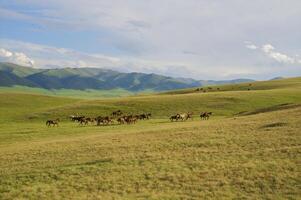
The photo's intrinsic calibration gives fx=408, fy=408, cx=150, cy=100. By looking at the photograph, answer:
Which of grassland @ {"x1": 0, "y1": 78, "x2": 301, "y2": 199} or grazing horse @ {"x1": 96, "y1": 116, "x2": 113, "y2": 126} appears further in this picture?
grazing horse @ {"x1": 96, "y1": 116, "x2": 113, "y2": 126}

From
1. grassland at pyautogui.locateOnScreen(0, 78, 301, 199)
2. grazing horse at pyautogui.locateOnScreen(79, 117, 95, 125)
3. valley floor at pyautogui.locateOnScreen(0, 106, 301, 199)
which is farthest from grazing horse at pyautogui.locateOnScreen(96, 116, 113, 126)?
valley floor at pyautogui.locateOnScreen(0, 106, 301, 199)

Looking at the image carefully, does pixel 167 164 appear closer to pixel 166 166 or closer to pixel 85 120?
pixel 166 166

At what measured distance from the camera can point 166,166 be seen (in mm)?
29578

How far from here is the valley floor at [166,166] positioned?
2533cm

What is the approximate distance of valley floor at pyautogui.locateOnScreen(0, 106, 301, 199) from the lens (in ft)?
83.1

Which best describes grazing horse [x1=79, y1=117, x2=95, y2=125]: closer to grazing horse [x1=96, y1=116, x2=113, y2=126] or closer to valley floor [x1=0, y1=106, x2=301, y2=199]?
grazing horse [x1=96, y1=116, x2=113, y2=126]

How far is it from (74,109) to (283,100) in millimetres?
43027

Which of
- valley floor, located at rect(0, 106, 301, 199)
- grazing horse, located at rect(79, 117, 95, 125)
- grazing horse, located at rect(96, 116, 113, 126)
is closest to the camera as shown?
valley floor, located at rect(0, 106, 301, 199)

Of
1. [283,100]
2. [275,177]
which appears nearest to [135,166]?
[275,177]

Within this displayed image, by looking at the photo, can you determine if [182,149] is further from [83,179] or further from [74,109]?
[74,109]

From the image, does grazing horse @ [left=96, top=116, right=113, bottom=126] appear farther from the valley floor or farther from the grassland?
the valley floor

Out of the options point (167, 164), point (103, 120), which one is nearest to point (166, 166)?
point (167, 164)

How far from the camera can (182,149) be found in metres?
34.2

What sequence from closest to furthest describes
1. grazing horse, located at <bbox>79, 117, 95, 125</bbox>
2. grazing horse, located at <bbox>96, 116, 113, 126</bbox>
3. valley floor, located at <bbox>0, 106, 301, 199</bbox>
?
valley floor, located at <bbox>0, 106, 301, 199</bbox> → grazing horse, located at <bbox>96, 116, 113, 126</bbox> → grazing horse, located at <bbox>79, 117, 95, 125</bbox>
